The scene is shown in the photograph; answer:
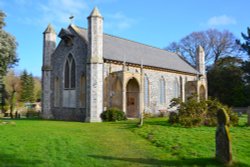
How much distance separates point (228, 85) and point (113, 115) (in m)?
28.1

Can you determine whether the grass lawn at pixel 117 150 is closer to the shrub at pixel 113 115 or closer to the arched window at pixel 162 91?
the shrub at pixel 113 115

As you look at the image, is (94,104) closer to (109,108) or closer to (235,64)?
(109,108)

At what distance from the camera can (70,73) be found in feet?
89.5

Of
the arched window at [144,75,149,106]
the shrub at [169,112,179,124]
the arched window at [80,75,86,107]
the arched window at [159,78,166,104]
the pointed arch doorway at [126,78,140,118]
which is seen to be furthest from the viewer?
the arched window at [159,78,166,104]

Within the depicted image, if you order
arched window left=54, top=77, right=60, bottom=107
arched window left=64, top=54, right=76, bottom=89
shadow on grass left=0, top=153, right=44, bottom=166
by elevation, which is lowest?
shadow on grass left=0, top=153, right=44, bottom=166

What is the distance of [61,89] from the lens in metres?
28.0

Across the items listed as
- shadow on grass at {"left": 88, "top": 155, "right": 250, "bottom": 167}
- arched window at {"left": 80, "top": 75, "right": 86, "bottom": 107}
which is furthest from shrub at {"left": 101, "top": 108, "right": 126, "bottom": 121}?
shadow on grass at {"left": 88, "top": 155, "right": 250, "bottom": 167}

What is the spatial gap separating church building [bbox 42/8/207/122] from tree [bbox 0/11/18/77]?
5.62m

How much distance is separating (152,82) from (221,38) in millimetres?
31296

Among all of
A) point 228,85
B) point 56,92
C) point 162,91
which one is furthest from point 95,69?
point 228,85

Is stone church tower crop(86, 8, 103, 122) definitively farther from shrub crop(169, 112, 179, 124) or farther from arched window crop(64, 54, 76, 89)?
shrub crop(169, 112, 179, 124)

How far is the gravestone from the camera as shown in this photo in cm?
855

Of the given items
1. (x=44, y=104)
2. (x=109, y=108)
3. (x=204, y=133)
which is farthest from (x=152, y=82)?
(x=204, y=133)

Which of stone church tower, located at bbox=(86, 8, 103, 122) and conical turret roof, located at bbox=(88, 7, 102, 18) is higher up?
conical turret roof, located at bbox=(88, 7, 102, 18)
